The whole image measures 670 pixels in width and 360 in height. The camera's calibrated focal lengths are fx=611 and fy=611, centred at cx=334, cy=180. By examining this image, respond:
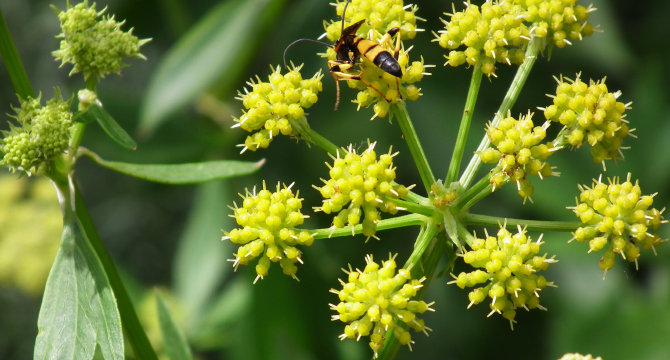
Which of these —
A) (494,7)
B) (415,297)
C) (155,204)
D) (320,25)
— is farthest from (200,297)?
(494,7)

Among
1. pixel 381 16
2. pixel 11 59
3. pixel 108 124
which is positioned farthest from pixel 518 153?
pixel 11 59

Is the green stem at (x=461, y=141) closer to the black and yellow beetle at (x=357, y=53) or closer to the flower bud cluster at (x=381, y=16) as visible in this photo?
the black and yellow beetle at (x=357, y=53)

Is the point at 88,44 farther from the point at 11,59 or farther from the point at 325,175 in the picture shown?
the point at 325,175

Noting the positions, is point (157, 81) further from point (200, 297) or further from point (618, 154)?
point (618, 154)

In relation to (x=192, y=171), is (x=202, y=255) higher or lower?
lower

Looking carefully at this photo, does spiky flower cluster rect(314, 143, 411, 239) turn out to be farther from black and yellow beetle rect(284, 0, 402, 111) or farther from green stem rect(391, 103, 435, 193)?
black and yellow beetle rect(284, 0, 402, 111)

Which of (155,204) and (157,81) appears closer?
(157,81)

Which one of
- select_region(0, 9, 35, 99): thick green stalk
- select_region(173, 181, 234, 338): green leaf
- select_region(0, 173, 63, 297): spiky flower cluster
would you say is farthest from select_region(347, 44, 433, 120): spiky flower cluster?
select_region(0, 173, 63, 297): spiky flower cluster
